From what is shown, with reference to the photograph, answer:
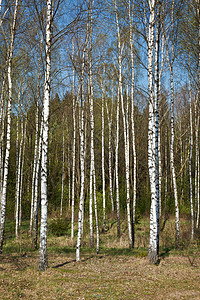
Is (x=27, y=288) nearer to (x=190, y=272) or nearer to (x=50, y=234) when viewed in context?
(x=190, y=272)

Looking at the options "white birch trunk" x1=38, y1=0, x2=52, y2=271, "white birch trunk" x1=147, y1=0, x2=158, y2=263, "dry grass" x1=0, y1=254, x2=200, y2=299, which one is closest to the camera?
"dry grass" x1=0, y1=254, x2=200, y2=299

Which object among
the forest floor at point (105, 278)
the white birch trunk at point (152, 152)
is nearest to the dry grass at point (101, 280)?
the forest floor at point (105, 278)

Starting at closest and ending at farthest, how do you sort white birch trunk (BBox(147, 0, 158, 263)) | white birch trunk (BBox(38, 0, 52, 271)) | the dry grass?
the dry grass
white birch trunk (BBox(38, 0, 52, 271))
white birch trunk (BBox(147, 0, 158, 263))

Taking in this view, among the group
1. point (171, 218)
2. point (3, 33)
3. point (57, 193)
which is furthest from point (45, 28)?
point (57, 193)

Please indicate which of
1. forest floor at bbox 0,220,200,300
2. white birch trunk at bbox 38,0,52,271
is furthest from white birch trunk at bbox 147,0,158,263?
white birch trunk at bbox 38,0,52,271

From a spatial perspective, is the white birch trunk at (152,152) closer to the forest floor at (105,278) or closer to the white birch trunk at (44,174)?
the forest floor at (105,278)

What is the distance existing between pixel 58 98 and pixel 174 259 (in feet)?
35.0

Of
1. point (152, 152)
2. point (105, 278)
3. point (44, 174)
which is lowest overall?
point (105, 278)

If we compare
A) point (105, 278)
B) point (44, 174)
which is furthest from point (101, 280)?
point (44, 174)

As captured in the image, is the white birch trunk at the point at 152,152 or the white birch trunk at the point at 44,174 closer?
the white birch trunk at the point at 44,174

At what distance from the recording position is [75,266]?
23.1 ft

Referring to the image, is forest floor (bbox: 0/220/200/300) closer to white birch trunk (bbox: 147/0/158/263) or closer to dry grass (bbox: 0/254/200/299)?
dry grass (bbox: 0/254/200/299)

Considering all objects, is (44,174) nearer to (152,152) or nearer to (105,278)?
(105,278)

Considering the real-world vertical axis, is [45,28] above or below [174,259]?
above
